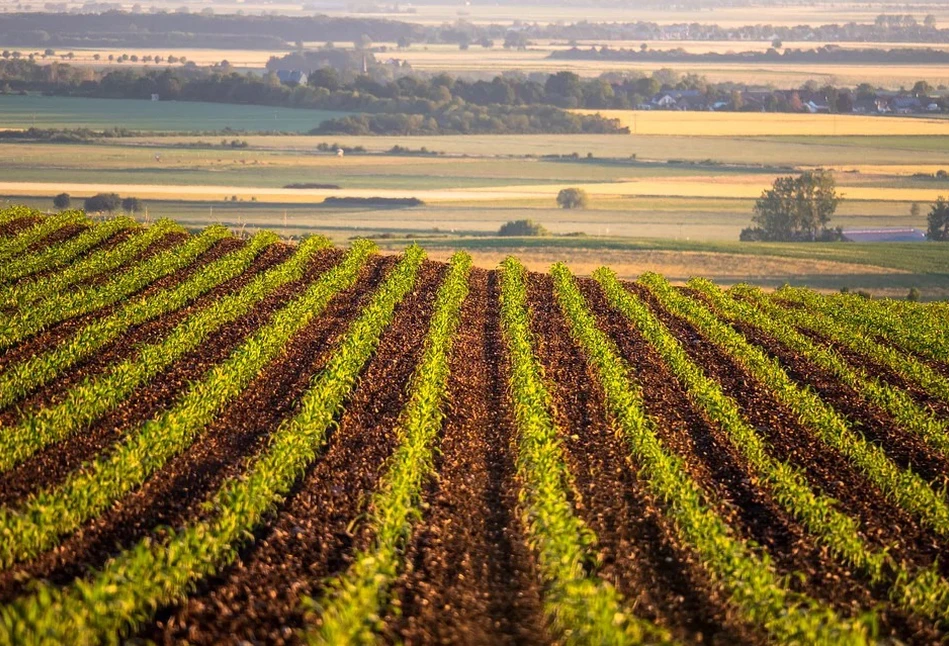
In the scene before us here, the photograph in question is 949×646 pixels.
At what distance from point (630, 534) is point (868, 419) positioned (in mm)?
6981

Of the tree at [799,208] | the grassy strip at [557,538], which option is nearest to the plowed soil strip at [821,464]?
the grassy strip at [557,538]

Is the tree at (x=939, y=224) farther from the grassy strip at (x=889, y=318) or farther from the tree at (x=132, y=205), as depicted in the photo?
the tree at (x=132, y=205)

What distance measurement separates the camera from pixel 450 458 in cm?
1529

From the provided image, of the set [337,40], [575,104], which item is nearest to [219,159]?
[575,104]

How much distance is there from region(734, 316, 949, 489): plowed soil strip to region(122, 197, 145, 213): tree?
4532 cm

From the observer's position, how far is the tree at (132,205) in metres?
64.0

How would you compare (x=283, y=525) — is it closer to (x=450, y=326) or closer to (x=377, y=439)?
(x=377, y=439)

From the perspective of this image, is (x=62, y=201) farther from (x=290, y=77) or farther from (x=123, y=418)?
(x=290, y=77)

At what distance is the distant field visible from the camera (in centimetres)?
9075

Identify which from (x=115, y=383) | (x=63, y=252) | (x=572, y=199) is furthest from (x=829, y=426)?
(x=572, y=199)

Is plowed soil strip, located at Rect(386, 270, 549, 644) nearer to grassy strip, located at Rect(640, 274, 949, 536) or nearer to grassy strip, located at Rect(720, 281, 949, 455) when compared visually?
grassy strip, located at Rect(640, 274, 949, 536)

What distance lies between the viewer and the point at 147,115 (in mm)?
99625

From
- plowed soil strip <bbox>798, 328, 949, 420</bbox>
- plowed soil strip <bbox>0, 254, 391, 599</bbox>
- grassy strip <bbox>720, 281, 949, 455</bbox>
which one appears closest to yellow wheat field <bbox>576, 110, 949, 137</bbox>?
grassy strip <bbox>720, 281, 949, 455</bbox>

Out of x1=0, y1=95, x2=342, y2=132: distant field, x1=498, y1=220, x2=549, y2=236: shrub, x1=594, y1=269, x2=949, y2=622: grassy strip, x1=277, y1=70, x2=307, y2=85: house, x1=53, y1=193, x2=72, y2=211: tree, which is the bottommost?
x1=498, y1=220, x2=549, y2=236: shrub
